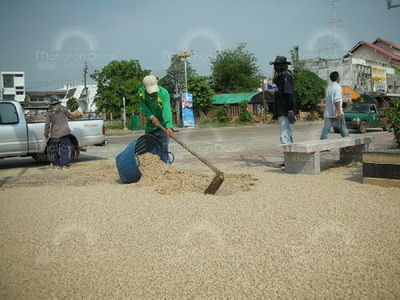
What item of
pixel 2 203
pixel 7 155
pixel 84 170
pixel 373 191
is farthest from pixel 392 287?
pixel 7 155

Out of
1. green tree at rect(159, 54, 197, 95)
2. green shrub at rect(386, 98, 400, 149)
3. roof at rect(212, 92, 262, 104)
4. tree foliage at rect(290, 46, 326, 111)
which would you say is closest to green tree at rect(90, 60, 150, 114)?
green tree at rect(159, 54, 197, 95)

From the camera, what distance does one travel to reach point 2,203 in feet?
19.4

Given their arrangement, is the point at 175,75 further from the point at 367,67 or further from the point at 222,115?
the point at 367,67

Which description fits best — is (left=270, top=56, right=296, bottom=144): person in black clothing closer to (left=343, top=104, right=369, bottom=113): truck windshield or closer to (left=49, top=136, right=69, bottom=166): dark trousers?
(left=49, top=136, right=69, bottom=166): dark trousers

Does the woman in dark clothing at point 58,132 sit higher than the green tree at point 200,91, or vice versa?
the green tree at point 200,91

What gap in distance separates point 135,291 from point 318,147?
5.13m

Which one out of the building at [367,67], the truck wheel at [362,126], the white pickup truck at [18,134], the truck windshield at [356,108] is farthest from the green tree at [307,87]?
the white pickup truck at [18,134]

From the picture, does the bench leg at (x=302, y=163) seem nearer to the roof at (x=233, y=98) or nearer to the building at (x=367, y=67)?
the roof at (x=233, y=98)

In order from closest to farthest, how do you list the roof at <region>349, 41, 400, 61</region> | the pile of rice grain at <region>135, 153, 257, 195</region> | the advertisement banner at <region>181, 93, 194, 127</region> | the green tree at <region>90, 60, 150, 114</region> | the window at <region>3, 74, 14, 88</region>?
the pile of rice grain at <region>135, 153, 257, 195</region>
the advertisement banner at <region>181, 93, 194, 127</region>
the green tree at <region>90, 60, 150, 114</region>
the roof at <region>349, 41, 400, 61</region>
the window at <region>3, 74, 14, 88</region>

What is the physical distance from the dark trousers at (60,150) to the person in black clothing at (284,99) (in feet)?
17.4

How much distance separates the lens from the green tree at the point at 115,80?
50.4 meters

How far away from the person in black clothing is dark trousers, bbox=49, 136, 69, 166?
17.4 ft

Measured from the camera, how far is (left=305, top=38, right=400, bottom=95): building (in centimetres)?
5266

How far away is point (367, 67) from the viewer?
54.9m
